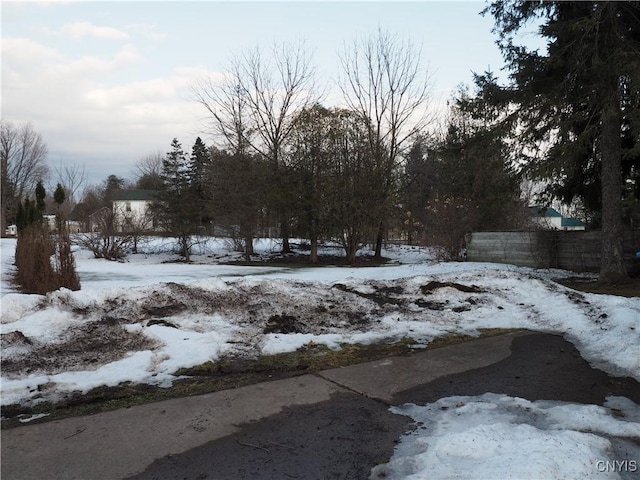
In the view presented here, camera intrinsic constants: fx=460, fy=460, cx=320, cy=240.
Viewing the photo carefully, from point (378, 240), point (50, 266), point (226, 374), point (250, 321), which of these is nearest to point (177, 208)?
point (378, 240)

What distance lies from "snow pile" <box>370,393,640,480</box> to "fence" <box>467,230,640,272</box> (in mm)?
11310

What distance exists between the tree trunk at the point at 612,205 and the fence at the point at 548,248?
1.82 meters

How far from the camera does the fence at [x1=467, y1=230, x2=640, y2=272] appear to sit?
1389cm

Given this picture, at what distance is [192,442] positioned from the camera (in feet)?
10.3

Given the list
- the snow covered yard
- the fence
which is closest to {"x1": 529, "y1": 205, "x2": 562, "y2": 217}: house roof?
the fence

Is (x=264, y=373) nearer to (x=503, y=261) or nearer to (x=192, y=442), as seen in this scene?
(x=192, y=442)

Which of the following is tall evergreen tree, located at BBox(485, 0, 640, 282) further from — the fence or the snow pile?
the snow pile

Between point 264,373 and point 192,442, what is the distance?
1.50 metres

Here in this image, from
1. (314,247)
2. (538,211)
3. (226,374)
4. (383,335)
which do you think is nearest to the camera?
(226,374)

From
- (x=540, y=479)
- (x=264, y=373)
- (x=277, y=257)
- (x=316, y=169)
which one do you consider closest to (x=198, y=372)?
(x=264, y=373)

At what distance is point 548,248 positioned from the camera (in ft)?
49.6

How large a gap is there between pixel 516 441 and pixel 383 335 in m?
3.22

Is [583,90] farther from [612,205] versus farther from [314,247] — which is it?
[314,247]

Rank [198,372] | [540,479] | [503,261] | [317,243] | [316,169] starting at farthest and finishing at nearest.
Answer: [317,243]
[316,169]
[503,261]
[198,372]
[540,479]
